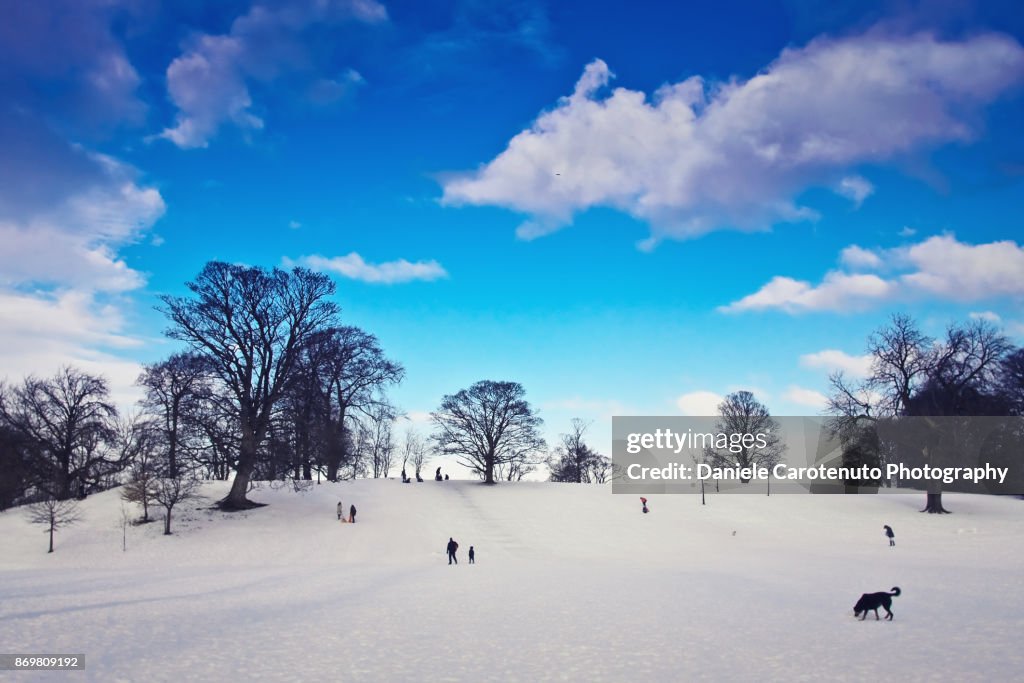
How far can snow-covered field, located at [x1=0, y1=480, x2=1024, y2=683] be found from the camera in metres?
11.6

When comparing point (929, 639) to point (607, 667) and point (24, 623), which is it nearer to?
point (607, 667)

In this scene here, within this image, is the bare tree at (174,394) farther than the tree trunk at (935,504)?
No

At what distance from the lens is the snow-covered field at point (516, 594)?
11.6 metres

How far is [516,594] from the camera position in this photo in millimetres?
21062

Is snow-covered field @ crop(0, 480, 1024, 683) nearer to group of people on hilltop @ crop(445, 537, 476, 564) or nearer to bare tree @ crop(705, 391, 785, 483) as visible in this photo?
group of people on hilltop @ crop(445, 537, 476, 564)

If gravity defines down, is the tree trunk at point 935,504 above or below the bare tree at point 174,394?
below

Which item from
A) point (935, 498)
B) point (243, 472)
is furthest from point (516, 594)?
point (935, 498)

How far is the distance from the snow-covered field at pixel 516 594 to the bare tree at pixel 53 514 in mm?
784

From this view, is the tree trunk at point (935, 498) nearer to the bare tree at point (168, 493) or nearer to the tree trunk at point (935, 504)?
the tree trunk at point (935, 504)

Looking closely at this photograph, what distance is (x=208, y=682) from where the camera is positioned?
10.1 metres

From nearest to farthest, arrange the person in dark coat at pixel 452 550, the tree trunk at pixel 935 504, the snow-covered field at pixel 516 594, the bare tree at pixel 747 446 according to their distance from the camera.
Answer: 1. the snow-covered field at pixel 516 594
2. the person in dark coat at pixel 452 550
3. the tree trunk at pixel 935 504
4. the bare tree at pixel 747 446

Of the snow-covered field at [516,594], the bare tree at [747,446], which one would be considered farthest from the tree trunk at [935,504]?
the bare tree at [747,446]

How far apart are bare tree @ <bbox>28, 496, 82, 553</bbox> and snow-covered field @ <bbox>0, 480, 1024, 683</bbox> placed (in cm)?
78

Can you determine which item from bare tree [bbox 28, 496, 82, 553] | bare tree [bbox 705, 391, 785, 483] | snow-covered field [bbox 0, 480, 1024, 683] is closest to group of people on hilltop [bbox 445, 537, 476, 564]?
snow-covered field [bbox 0, 480, 1024, 683]
